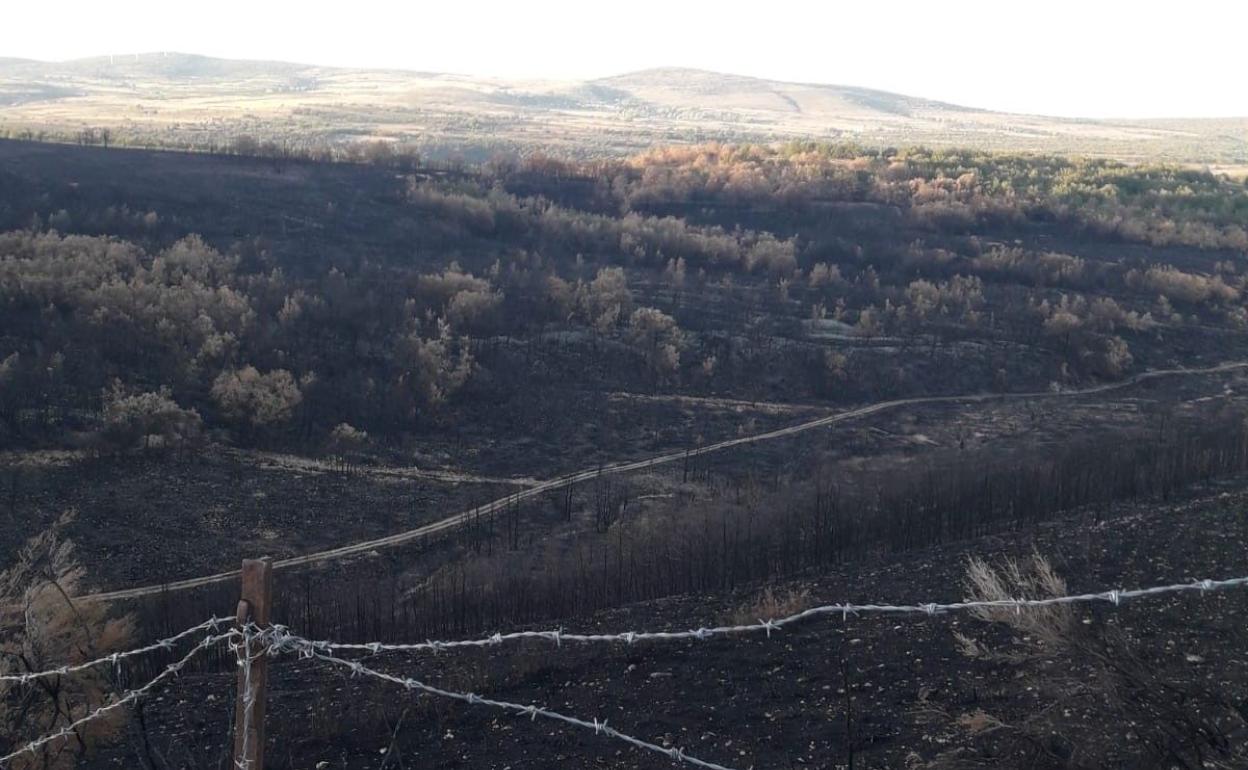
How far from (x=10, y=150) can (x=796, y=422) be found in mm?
25379

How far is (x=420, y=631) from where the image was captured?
40.5ft

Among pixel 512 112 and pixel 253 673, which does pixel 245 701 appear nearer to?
pixel 253 673

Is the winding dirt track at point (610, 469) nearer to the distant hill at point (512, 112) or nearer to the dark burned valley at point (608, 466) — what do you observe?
the dark burned valley at point (608, 466)

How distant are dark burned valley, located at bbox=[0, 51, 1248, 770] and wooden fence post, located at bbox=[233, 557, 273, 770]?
2cm

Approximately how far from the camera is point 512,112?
338 feet

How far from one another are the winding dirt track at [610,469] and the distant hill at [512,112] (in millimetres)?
37829

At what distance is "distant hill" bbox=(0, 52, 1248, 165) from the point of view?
7069cm

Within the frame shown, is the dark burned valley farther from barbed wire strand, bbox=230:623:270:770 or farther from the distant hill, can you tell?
the distant hill

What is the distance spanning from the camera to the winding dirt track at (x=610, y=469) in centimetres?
1516

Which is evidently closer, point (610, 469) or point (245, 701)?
point (245, 701)

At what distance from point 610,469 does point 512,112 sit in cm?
8646

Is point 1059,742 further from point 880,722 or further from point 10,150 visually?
point 10,150

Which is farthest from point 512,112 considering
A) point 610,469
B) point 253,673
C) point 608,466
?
point 253,673

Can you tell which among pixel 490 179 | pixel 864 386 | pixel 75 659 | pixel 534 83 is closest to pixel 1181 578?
pixel 75 659
